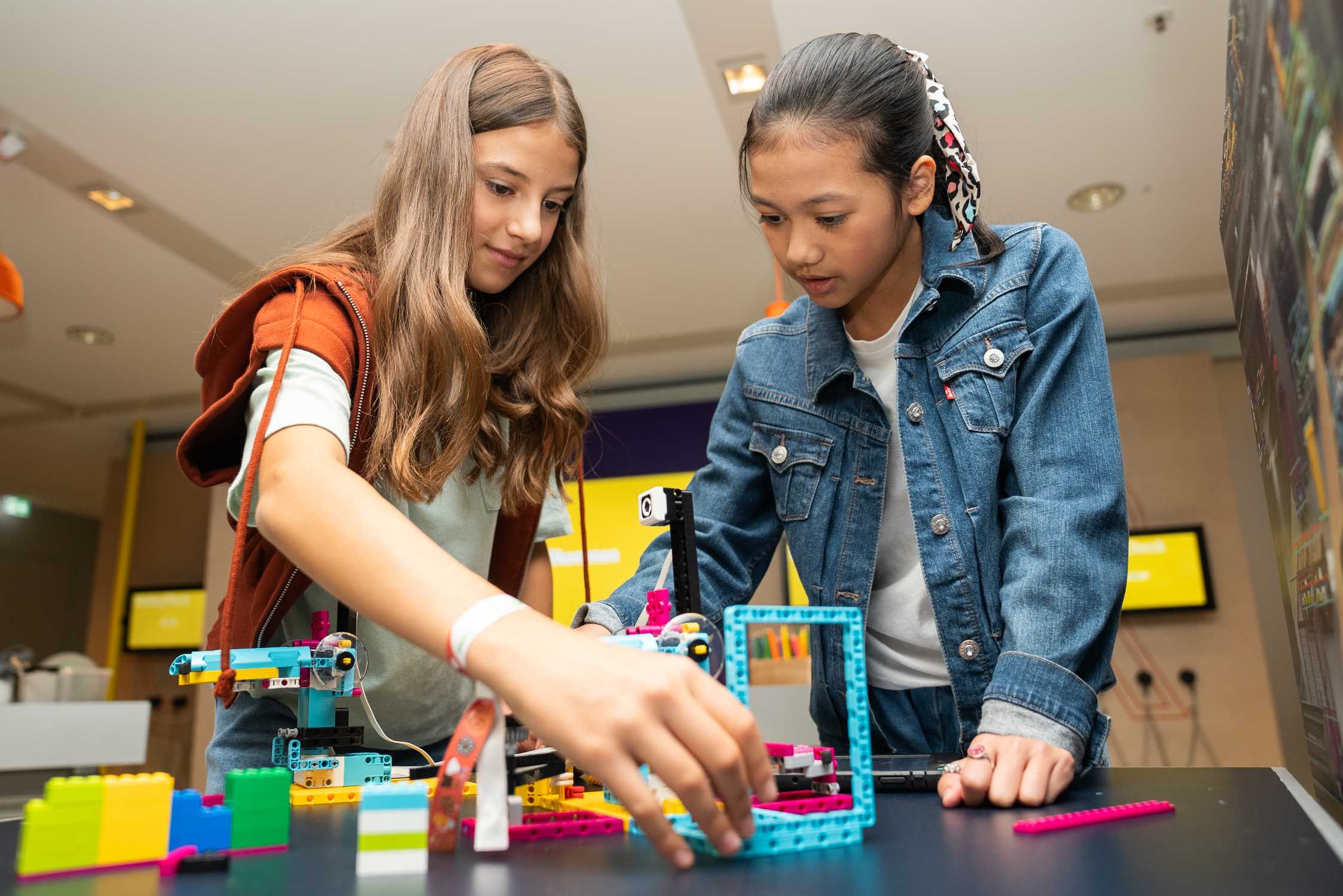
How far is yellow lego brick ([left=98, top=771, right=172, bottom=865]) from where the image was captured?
0.54 metres

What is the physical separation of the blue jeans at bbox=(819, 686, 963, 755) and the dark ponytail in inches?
20.0

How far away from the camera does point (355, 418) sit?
3.02 ft

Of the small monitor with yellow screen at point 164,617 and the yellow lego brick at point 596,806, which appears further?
the small monitor with yellow screen at point 164,617

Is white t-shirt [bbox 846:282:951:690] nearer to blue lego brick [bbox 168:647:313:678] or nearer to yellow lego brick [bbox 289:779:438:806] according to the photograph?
yellow lego brick [bbox 289:779:438:806]

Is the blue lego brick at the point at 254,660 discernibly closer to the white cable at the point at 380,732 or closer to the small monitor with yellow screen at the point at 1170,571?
the white cable at the point at 380,732

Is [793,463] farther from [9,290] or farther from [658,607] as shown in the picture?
[9,290]

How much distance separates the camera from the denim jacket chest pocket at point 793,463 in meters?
1.17

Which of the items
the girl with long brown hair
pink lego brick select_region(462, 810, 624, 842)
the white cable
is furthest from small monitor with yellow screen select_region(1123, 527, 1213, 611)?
pink lego brick select_region(462, 810, 624, 842)

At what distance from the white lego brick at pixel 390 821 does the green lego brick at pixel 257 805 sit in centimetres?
9

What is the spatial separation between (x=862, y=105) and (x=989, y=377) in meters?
0.34

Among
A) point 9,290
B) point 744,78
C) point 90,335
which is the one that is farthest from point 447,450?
point 90,335

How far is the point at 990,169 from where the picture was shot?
12.1 feet

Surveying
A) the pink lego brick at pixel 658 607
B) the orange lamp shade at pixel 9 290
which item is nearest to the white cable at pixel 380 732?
the pink lego brick at pixel 658 607

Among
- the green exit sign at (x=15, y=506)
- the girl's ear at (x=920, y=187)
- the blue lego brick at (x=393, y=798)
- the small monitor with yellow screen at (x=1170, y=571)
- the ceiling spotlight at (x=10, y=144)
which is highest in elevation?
the green exit sign at (x=15, y=506)
